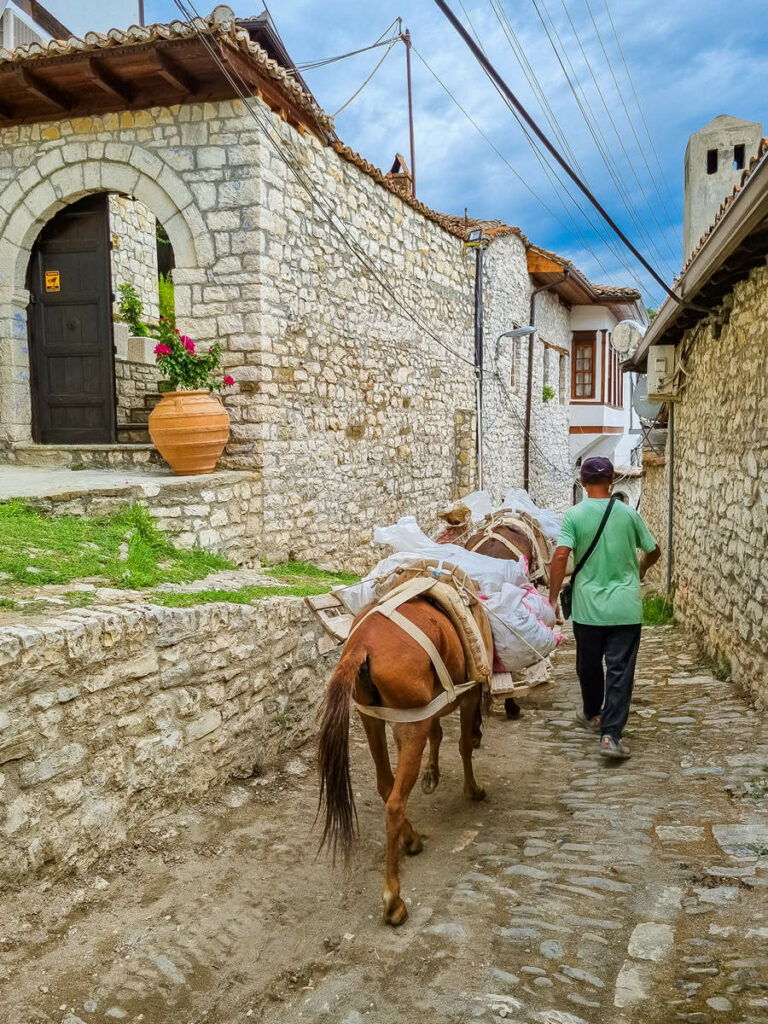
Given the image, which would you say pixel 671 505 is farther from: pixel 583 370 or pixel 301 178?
pixel 583 370

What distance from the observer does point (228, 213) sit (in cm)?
717

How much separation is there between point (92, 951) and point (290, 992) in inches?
31.8

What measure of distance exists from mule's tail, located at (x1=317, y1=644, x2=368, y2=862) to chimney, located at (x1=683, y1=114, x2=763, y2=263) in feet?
23.6

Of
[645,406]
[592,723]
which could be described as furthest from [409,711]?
[645,406]

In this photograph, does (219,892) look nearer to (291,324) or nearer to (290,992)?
(290,992)

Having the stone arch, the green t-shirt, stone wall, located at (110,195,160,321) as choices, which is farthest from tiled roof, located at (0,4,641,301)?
the green t-shirt

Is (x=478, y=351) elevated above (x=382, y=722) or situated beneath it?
elevated above

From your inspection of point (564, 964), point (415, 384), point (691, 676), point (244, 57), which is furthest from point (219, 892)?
point (415, 384)

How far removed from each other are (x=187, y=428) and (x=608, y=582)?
3.87 m

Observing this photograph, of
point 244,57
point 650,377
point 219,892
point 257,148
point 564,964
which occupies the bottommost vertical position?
point 219,892

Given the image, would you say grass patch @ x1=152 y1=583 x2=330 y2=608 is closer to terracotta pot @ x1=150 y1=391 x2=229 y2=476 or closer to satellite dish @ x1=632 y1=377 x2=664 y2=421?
terracotta pot @ x1=150 y1=391 x2=229 y2=476

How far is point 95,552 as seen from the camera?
5113mm

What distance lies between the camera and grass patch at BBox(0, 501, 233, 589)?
14.9 ft

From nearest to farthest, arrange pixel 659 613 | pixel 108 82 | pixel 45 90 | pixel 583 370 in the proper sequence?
pixel 108 82 → pixel 45 90 → pixel 659 613 → pixel 583 370
